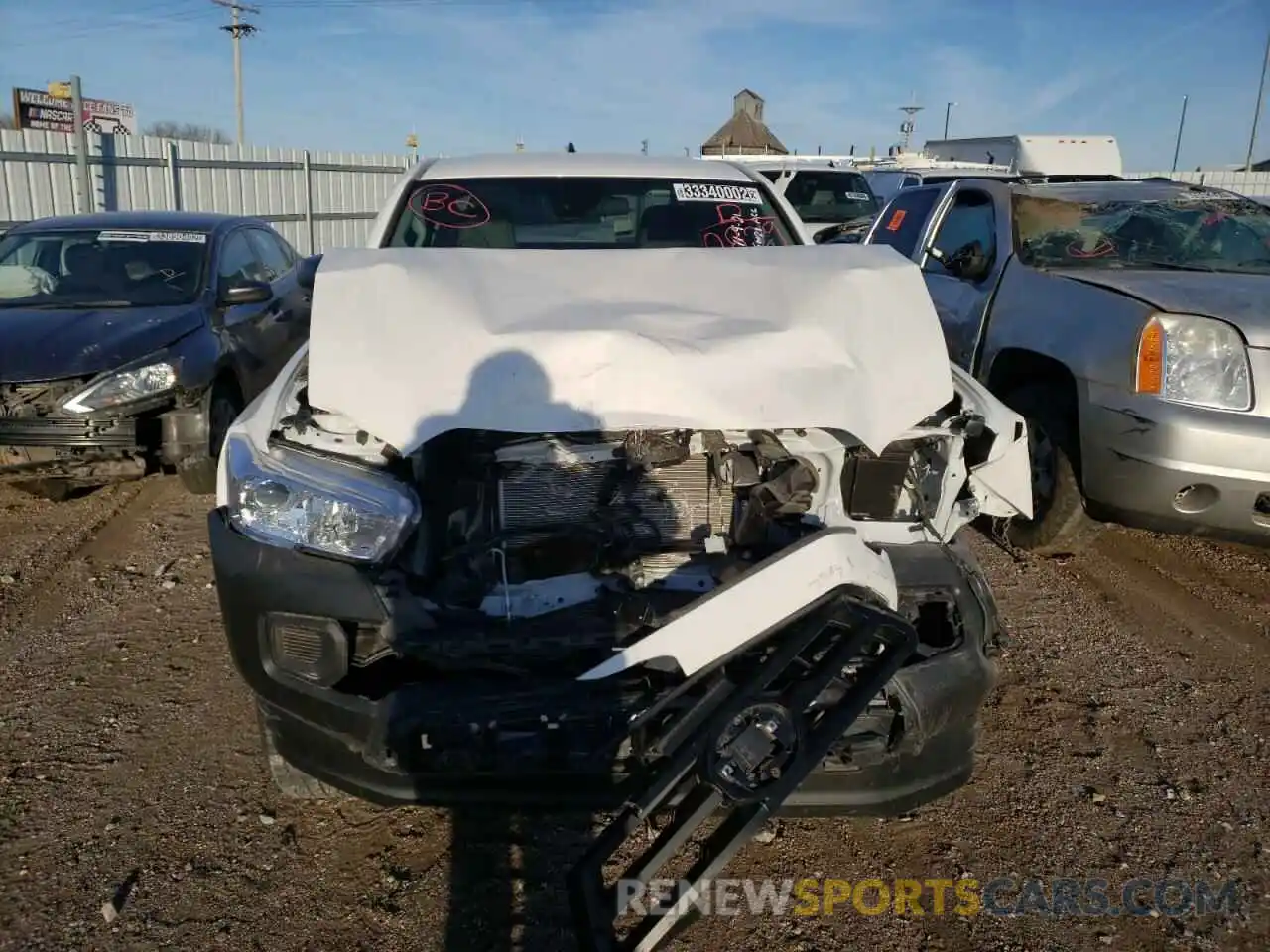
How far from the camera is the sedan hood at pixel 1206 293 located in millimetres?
3775

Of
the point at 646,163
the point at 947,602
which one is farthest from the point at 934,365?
the point at 646,163

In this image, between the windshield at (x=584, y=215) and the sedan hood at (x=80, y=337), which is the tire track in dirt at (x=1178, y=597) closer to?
the windshield at (x=584, y=215)

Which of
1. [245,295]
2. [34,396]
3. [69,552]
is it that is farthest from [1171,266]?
[34,396]

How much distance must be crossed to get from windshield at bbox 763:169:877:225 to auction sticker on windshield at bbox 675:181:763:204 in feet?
32.8

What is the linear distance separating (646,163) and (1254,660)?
3.13 m

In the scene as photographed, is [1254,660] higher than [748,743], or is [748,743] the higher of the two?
[748,743]

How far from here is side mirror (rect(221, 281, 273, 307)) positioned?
18.0ft

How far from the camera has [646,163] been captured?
418 cm

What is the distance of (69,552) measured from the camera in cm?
451

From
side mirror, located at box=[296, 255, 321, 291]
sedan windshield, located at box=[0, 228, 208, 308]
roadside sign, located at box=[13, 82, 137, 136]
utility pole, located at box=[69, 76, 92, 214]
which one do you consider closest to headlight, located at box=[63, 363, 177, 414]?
sedan windshield, located at box=[0, 228, 208, 308]

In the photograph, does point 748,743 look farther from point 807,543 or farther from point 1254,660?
point 1254,660

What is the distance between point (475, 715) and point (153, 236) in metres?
5.17

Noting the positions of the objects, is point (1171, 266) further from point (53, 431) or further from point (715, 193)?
point (53, 431)

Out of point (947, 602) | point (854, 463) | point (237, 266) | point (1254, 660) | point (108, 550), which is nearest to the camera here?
point (947, 602)
